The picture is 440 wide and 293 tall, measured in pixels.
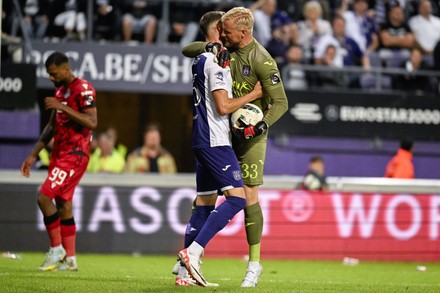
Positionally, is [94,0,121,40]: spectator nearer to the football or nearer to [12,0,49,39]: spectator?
[12,0,49,39]: spectator

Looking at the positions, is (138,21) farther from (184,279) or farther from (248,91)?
(184,279)

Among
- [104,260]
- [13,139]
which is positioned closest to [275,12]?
[13,139]

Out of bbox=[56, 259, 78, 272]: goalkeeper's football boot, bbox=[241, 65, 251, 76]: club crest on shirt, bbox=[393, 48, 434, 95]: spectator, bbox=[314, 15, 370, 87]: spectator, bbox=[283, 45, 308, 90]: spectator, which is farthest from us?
bbox=[393, 48, 434, 95]: spectator

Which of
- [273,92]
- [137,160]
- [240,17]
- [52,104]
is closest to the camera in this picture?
[240,17]

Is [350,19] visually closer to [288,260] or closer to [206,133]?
[288,260]

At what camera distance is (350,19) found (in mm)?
20875

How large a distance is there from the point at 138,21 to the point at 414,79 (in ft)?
18.4

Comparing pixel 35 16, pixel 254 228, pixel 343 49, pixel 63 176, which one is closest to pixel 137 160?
pixel 35 16

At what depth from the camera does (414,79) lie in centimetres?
2047

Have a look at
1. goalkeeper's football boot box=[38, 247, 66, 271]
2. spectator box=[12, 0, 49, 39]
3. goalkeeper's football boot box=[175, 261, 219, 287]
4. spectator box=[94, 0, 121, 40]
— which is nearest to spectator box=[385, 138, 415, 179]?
spectator box=[94, 0, 121, 40]

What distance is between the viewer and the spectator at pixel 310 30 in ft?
66.0

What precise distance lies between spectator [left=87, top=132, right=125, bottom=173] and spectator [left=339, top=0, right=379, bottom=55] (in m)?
5.62

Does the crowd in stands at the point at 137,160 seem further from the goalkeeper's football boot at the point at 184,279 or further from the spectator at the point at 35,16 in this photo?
the goalkeeper's football boot at the point at 184,279

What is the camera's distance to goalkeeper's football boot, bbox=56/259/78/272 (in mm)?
11180
